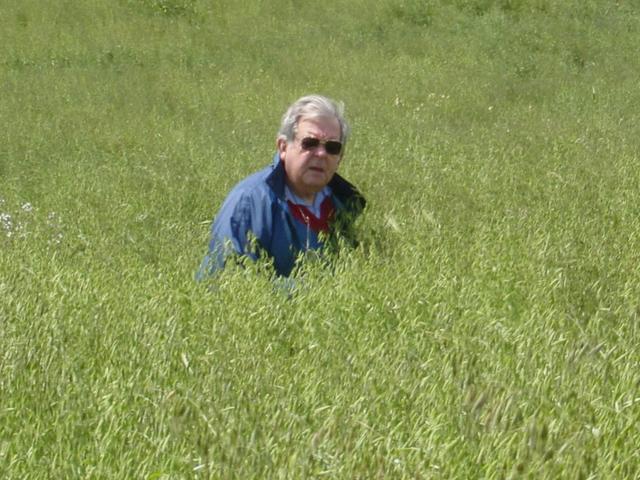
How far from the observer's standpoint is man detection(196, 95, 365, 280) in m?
4.61

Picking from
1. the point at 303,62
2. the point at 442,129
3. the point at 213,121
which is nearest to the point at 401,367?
the point at 442,129

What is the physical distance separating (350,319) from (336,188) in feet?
7.13

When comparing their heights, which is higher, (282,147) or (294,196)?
(282,147)

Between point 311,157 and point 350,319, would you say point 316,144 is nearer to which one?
point 311,157

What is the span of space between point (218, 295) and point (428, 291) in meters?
0.63

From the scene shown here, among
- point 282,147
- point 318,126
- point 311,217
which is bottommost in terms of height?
point 311,217

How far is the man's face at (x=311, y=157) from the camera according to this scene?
4746mm

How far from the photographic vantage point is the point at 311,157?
475 cm

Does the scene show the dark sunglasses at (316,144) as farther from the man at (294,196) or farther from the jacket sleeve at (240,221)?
the jacket sleeve at (240,221)

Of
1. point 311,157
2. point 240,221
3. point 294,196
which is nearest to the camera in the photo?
point 240,221

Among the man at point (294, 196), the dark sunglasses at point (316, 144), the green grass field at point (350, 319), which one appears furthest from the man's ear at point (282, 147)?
the green grass field at point (350, 319)

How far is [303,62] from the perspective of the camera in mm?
16609

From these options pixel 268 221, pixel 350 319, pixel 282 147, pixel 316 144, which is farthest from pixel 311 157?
pixel 350 319

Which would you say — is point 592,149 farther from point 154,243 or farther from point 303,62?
point 303,62
